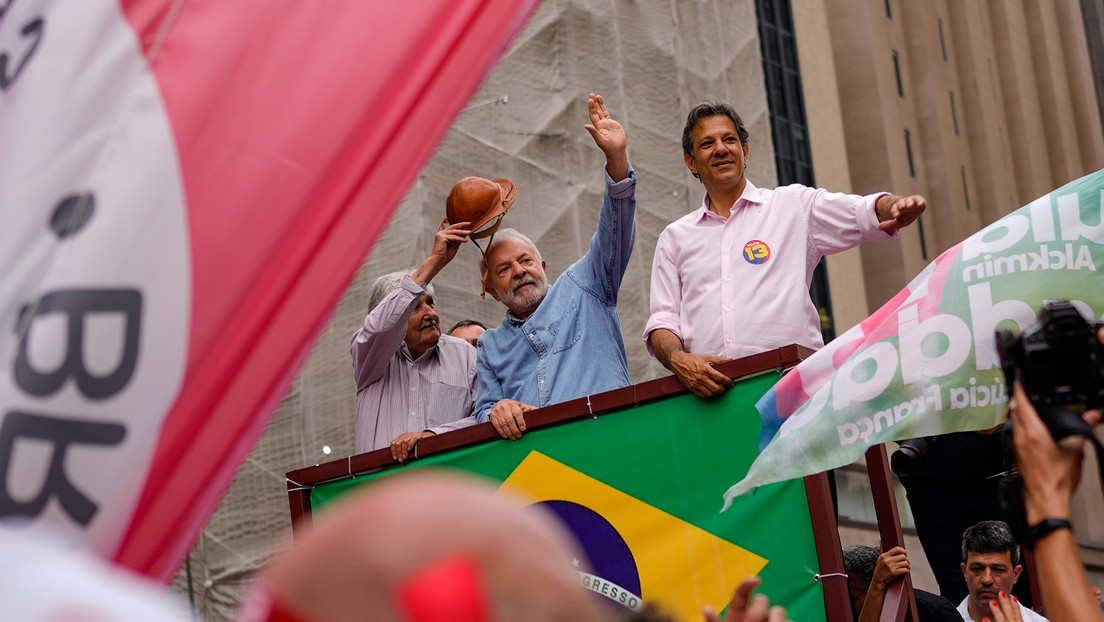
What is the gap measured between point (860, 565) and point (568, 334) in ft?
4.79

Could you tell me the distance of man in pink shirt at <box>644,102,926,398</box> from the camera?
404 centimetres

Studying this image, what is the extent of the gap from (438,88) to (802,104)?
63.1 ft

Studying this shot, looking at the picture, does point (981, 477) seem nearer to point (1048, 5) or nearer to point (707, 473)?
point (707, 473)

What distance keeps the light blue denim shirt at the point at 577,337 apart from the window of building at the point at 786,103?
14.5 m

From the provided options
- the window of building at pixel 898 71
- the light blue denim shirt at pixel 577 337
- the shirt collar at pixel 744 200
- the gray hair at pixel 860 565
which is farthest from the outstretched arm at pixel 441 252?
the window of building at pixel 898 71

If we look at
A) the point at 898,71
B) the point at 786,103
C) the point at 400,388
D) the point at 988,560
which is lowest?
the point at 988,560

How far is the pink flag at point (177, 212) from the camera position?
1274 mm

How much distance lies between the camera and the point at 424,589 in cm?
72

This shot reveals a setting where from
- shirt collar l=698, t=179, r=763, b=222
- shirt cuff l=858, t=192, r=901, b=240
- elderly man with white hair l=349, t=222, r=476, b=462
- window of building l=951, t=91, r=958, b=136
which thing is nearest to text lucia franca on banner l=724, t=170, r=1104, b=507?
shirt cuff l=858, t=192, r=901, b=240

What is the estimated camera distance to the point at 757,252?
165 inches

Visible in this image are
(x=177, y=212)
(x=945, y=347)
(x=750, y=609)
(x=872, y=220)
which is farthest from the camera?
(x=872, y=220)

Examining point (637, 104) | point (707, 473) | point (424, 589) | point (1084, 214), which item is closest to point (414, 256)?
point (637, 104)

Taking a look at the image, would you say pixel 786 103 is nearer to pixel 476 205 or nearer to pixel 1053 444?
pixel 476 205

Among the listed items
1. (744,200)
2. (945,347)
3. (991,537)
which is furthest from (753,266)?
(991,537)
